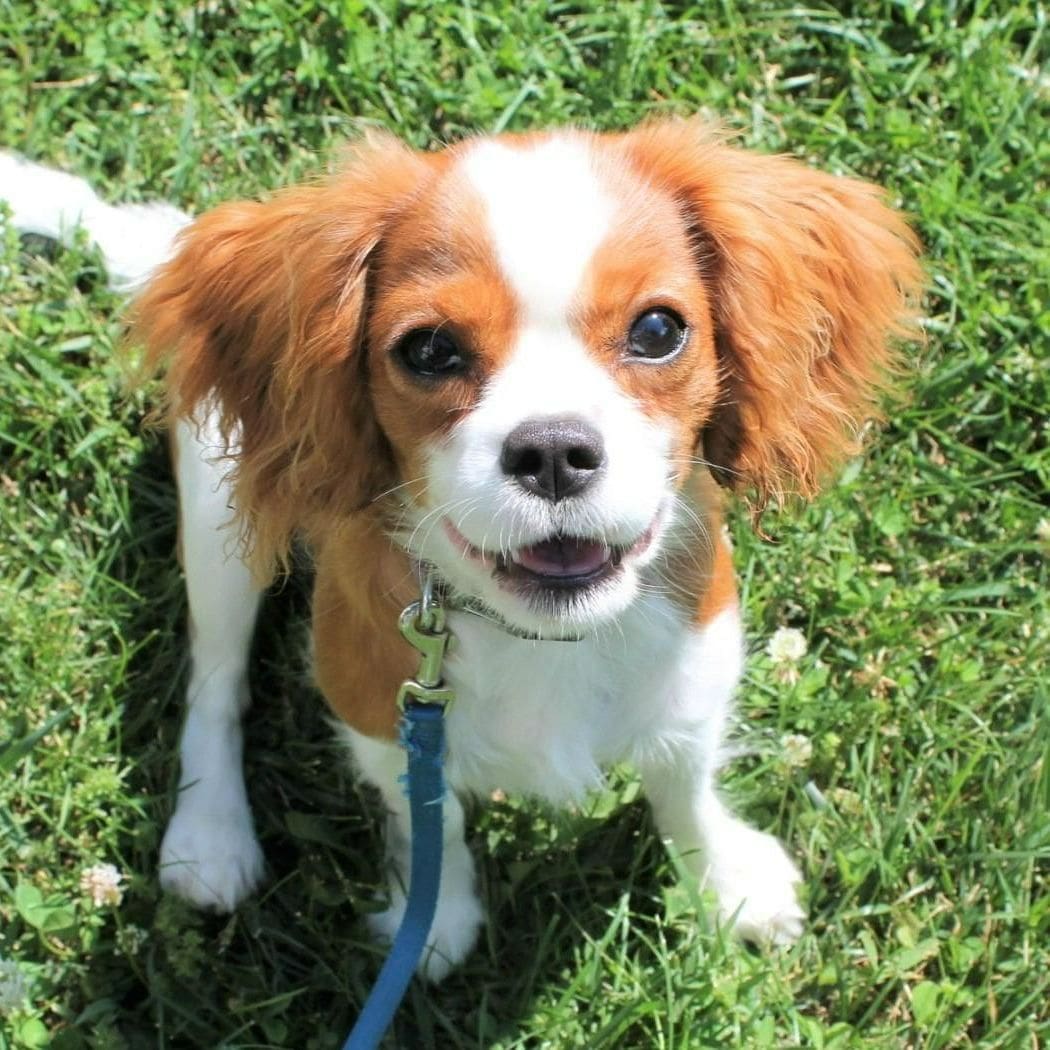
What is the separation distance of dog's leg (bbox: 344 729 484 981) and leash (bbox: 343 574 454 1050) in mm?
401

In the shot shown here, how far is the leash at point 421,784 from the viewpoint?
8.74ft

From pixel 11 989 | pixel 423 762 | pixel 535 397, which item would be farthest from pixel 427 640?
pixel 11 989

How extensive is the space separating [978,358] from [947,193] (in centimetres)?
52

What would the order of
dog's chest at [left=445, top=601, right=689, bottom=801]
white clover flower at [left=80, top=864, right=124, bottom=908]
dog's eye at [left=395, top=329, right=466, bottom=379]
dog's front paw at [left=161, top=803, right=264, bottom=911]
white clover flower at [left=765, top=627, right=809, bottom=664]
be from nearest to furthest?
dog's eye at [left=395, top=329, right=466, bottom=379]
dog's chest at [left=445, top=601, right=689, bottom=801]
white clover flower at [left=80, top=864, right=124, bottom=908]
dog's front paw at [left=161, top=803, right=264, bottom=911]
white clover flower at [left=765, top=627, right=809, bottom=664]

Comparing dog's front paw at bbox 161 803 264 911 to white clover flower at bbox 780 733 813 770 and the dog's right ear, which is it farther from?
white clover flower at bbox 780 733 813 770

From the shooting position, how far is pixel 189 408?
2818 millimetres

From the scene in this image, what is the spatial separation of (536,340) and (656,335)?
0.22m

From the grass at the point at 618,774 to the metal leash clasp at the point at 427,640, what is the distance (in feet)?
2.55

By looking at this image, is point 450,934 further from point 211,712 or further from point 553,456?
point 553,456

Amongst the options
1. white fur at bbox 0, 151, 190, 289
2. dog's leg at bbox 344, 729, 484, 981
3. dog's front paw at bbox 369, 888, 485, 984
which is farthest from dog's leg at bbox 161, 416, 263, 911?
white fur at bbox 0, 151, 190, 289

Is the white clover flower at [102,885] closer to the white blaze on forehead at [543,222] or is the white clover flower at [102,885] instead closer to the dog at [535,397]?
the dog at [535,397]

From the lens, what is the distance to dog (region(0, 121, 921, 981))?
2312 mm

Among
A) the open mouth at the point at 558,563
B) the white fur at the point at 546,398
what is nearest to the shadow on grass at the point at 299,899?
the open mouth at the point at 558,563

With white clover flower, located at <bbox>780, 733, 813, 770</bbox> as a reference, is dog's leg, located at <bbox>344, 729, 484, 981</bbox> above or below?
below
